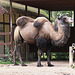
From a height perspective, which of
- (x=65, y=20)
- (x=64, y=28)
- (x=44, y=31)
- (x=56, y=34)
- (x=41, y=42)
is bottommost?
(x=41, y=42)

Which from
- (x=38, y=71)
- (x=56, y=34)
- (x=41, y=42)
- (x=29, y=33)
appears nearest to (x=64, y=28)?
(x=56, y=34)

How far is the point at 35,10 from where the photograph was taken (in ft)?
55.5

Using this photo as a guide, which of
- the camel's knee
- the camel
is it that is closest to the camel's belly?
the camel

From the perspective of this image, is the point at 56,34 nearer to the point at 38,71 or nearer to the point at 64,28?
the point at 64,28

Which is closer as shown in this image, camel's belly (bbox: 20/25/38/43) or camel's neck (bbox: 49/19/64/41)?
camel's neck (bbox: 49/19/64/41)

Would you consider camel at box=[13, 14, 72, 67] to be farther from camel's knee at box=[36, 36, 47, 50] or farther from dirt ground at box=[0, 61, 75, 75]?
dirt ground at box=[0, 61, 75, 75]

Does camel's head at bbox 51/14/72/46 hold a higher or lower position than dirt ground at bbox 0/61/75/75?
higher

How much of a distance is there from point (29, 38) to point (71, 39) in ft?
16.6

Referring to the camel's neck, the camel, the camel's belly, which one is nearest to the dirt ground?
the camel

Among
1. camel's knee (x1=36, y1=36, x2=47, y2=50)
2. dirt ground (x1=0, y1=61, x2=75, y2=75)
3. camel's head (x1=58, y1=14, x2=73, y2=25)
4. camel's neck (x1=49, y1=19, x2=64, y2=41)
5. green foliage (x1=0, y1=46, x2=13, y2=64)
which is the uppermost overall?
camel's head (x1=58, y1=14, x2=73, y2=25)

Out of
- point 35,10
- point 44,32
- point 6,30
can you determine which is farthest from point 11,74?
point 35,10

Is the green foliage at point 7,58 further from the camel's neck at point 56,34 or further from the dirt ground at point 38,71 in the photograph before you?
the camel's neck at point 56,34

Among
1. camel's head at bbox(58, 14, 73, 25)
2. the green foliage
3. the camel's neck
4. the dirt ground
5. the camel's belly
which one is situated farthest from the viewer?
the green foliage

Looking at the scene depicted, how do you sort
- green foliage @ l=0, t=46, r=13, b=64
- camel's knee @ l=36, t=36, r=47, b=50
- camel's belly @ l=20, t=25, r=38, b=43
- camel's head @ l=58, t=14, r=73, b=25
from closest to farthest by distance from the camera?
camel's head @ l=58, t=14, r=73, b=25
camel's knee @ l=36, t=36, r=47, b=50
camel's belly @ l=20, t=25, r=38, b=43
green foliage @ l=0, t=46, r=13, b=64
